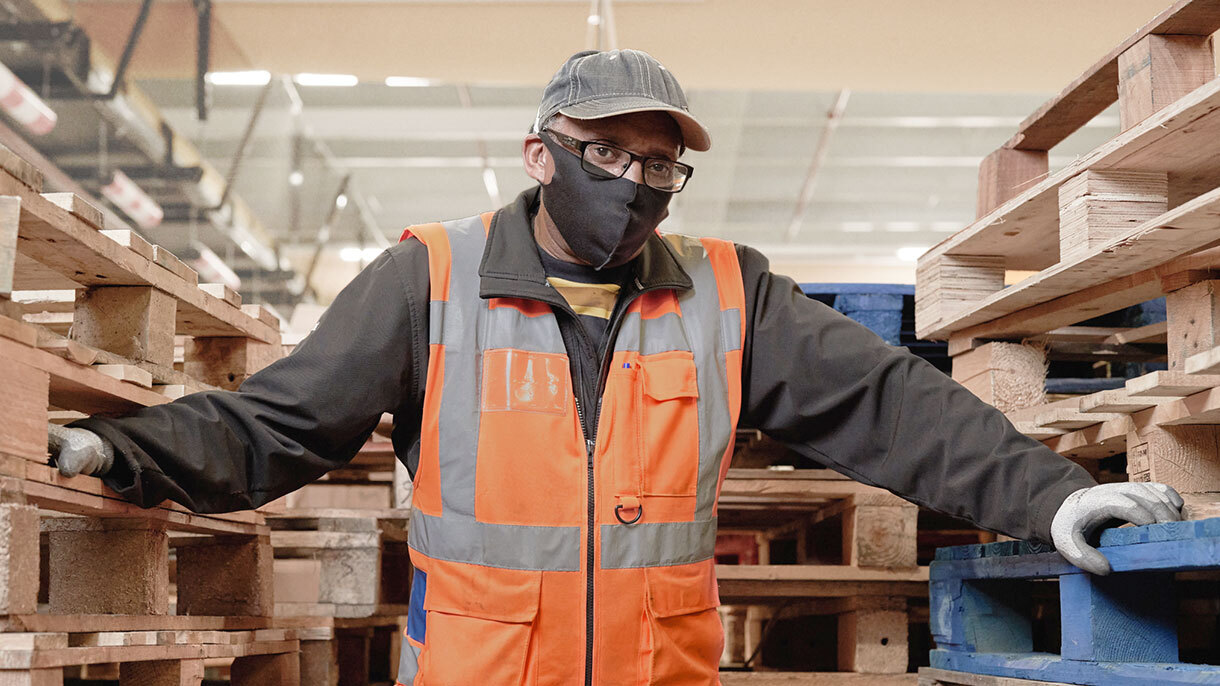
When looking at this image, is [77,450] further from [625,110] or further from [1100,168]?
[1100,168]

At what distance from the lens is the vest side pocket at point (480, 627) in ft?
8.48

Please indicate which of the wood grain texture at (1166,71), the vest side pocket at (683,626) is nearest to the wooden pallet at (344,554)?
the vest side pocket at (683,626)

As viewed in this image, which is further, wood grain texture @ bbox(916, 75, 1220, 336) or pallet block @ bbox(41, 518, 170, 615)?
pallet block @ bbox(41, 518, 170, 615)

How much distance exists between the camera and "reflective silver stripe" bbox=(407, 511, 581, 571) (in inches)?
105

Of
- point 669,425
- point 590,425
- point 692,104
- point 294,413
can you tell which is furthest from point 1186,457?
point 692,104

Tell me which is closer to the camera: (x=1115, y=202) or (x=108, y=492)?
(x=108, y=492)

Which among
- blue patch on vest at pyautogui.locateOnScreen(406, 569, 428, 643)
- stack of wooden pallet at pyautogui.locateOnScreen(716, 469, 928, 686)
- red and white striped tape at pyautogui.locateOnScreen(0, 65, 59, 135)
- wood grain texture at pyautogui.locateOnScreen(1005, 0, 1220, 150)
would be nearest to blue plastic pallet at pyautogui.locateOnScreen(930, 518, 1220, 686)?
stack of wooden pallet at pyautogui.locateOnScreen(716, 469, 928, 686)

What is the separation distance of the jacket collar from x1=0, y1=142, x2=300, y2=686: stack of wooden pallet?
0.81 meters

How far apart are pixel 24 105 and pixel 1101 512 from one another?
19.3 ft

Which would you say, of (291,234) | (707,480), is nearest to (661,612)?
(707,480)

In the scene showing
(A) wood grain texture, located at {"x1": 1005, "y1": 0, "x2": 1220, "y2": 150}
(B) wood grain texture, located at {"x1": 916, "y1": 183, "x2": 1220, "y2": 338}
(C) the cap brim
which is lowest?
(B) wood grain texture, located at {"x1": 916, "y1": 183, "x2": 1220, "y2": 338}

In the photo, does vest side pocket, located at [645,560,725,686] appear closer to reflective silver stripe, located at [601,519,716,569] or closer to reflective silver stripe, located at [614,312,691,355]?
reflective silver stripe, located at [601,519,716,569]

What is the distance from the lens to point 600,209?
9.46 ft

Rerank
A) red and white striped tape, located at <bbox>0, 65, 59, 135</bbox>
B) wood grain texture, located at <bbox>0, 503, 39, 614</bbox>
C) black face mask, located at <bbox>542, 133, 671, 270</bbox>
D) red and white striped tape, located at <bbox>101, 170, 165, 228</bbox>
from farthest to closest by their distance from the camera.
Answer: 1. red and white striped tape, located at <bbox>101, 170, 165, 228</bbox>
2. red and white striped tape, located at <bbox>0, 65, 59, 135</bbox>
3. black face mask, located at <bbox>542, 133, 671, 270</bbox>
4. wood grain texture, located at <bbox>0, 503, 39, 614</bbox>
